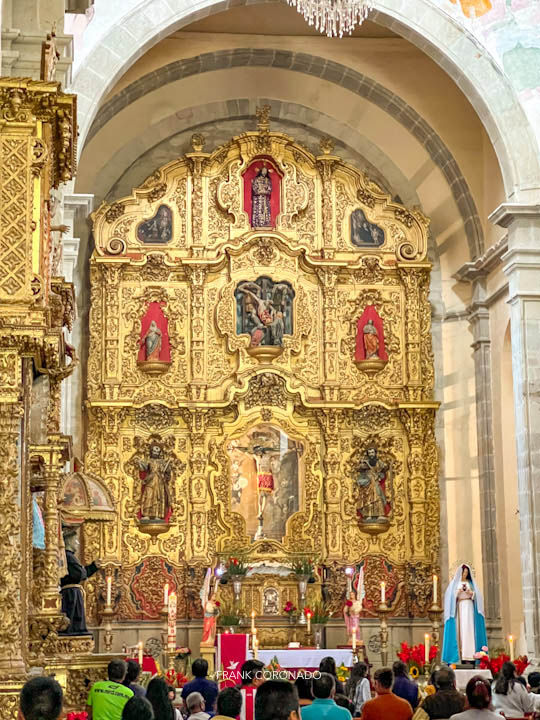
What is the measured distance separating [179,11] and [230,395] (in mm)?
6107

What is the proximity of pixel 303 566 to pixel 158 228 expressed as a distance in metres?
6.17

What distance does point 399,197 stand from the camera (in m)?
22.2

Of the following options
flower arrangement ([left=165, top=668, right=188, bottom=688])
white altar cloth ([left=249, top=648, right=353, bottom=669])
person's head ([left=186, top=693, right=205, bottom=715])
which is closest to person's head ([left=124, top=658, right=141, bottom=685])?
person's head ([left=186, top=693, right=205, bottom=715])

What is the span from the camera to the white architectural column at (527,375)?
55.6 ft

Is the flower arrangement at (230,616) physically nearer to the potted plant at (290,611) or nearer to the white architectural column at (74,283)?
the potted plant at (290,611)

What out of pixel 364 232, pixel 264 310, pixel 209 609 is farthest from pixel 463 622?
pixel 364 232

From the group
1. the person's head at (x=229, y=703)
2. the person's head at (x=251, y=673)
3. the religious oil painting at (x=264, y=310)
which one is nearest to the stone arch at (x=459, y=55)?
the religious oil painting at (x=264, y=310)

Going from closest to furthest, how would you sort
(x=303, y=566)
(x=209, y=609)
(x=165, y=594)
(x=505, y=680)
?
(x=505, y=680) < (x=209, y=609) < (x=165, y=594) < (x=303, y=566)

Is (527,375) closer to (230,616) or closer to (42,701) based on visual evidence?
(230,616)

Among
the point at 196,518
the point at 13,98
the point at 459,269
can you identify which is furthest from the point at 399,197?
the point at 13,98

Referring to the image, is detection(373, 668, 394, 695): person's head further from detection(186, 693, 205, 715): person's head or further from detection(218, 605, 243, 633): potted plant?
detection(218, 605, 243, 633): potted plant

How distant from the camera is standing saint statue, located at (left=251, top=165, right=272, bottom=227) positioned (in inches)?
832

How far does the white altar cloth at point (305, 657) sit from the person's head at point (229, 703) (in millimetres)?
10140

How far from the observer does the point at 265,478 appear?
20.1 metres
